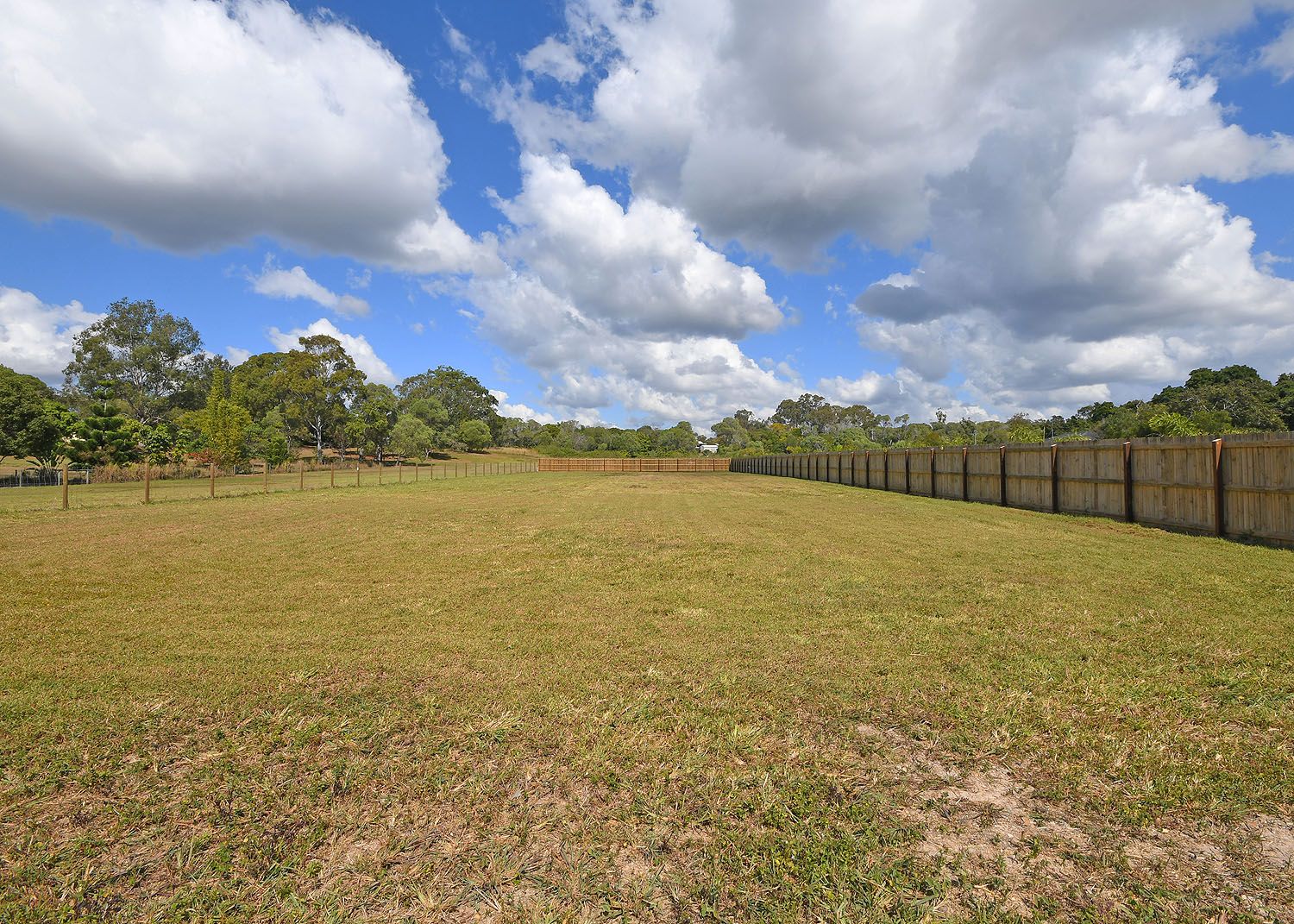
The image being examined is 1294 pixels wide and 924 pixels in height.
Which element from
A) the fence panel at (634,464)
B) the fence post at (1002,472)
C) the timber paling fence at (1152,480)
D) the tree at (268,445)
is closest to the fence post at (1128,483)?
the timber paling fence at (1152,480)

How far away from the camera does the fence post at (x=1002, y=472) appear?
17.8 metres

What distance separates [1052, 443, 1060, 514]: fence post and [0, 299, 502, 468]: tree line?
59.7 metres

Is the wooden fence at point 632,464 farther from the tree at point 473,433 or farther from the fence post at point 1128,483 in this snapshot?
the fence post at point 1128,483

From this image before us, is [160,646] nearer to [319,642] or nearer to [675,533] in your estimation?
[319,642]

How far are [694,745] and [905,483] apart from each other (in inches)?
968

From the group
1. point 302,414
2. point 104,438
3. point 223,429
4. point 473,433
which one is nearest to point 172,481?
point 104,438

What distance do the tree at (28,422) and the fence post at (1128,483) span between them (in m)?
63.1

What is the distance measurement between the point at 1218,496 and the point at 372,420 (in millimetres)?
91317

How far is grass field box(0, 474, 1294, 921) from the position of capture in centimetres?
217

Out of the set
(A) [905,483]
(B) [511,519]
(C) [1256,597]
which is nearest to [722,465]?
(A) [905,483]

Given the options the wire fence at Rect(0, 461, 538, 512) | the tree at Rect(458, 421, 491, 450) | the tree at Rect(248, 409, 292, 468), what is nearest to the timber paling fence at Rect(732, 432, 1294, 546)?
the wire fence at Rect(0, 461, 538, 512)

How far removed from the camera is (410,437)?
87562 mm

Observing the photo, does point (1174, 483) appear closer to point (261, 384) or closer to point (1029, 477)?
point (1029, 477)

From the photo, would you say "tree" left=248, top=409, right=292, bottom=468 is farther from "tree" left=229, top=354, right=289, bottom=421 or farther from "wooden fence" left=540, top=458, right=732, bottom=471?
"wooden fence" left=540, top=458, right=732, bottom=471
